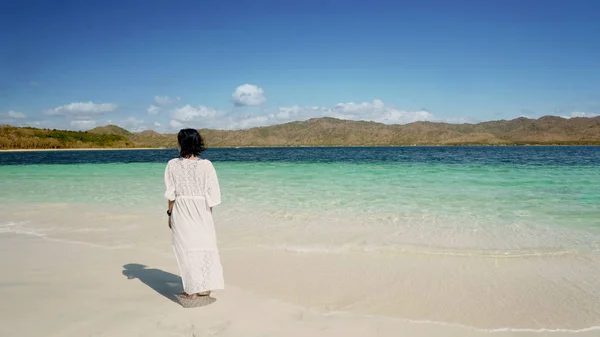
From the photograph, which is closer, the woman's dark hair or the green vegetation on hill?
the woman's dark hair

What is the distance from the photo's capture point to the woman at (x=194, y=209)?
13.3ft

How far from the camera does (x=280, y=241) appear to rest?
6793mm

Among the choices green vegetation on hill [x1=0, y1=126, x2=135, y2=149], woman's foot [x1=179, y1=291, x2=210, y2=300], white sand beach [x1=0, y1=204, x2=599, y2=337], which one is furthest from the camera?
green vegetation on hill [x1=0, y1=126, x2=135, y2=149]

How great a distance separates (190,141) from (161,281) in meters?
1.89

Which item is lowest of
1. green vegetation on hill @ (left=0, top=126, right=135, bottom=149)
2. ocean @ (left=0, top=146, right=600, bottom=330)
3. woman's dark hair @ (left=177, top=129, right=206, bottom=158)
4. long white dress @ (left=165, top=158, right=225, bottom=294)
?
ocean @ (left=0, top=146, right=600, bottom=330)

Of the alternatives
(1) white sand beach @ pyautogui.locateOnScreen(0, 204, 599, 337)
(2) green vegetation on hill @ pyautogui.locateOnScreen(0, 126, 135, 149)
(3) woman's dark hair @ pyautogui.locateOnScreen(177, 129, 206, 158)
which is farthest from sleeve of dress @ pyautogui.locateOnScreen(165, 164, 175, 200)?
(2) green vegetation on hill @ pyautogui.locateOnScreen(0, 126, 135, 149)

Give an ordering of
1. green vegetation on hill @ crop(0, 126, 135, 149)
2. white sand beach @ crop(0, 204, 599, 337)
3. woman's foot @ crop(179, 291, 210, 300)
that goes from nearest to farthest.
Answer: white sand beach @ crop(0, 204, 599, 337) < woman's foot @ crop(179, 291, 210, 300) < green vegetation on hill @ crop(0, 126, 135, 149)

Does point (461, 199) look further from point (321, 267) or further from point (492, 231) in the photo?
point (321, 267)

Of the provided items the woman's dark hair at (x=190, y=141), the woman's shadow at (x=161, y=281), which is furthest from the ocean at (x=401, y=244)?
the woman's dark hair at (x=190, y=141)

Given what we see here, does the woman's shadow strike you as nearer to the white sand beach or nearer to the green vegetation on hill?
the white sand beach

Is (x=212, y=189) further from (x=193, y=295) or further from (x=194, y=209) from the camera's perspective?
(x=193, y=295)

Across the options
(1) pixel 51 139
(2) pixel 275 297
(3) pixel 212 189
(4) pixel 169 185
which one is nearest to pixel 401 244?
(2) pixel 275 297

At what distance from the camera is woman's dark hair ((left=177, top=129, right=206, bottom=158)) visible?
4000 mm

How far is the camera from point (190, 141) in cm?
402
